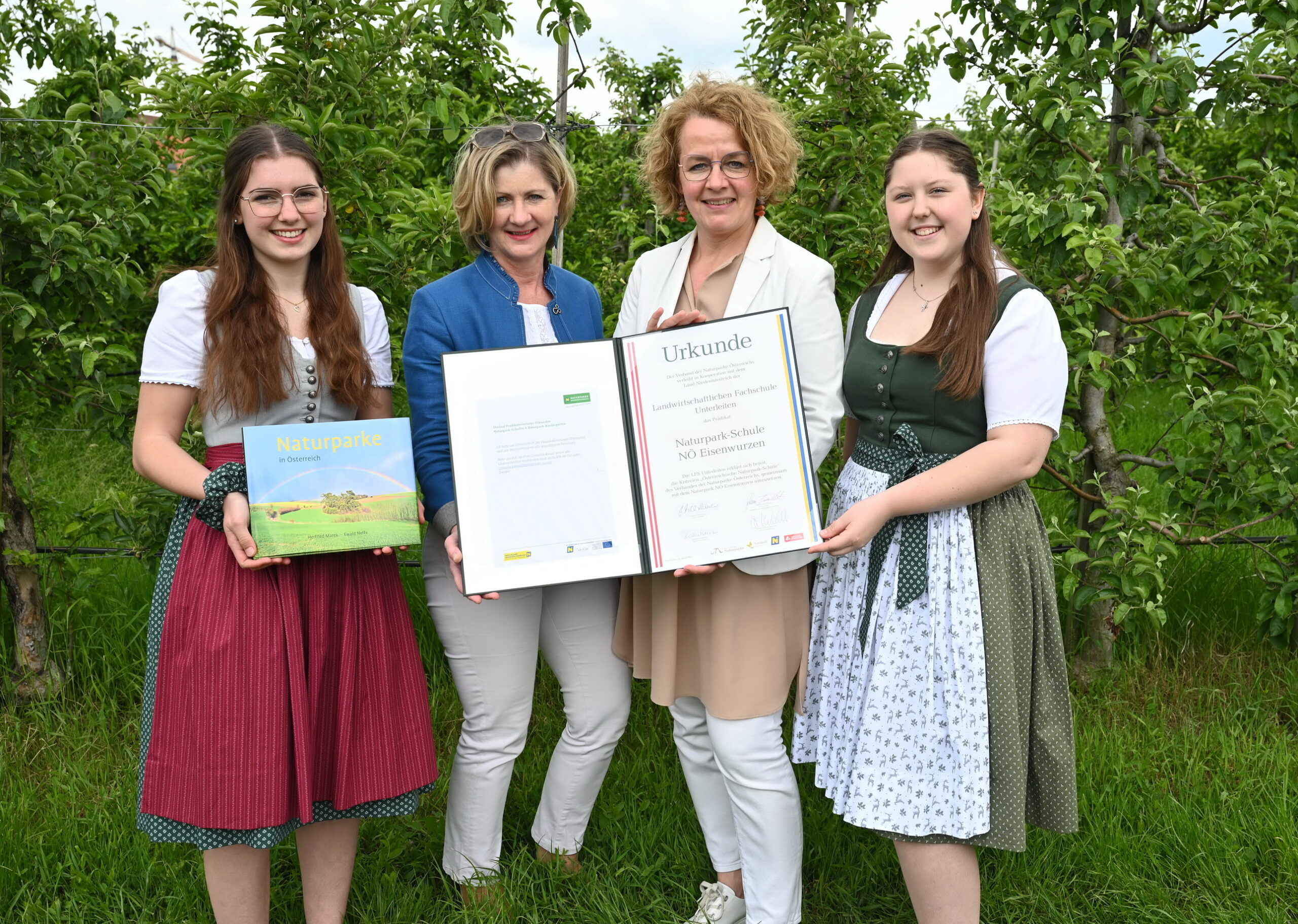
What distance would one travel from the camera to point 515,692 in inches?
105

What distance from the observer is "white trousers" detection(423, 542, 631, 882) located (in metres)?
2.61

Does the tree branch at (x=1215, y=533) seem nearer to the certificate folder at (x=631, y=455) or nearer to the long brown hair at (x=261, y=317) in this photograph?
the certificate folder at (x=631, y=455)

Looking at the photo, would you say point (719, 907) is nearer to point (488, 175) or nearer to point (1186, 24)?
point (488, 175)

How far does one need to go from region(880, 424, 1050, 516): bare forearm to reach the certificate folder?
0.69 feet

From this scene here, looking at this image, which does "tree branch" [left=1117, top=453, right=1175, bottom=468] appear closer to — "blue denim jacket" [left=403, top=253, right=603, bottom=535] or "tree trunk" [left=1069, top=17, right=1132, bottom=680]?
"tree trunk" [left=1069, top=17, right=1132, bottom=680]

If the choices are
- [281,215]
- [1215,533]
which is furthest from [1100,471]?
[281,215]

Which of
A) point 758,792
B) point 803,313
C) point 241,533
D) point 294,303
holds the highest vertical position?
point 294,303

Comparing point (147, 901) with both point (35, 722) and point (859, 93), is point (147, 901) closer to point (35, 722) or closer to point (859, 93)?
point (35, 722)

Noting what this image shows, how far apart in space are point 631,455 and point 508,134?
904mm

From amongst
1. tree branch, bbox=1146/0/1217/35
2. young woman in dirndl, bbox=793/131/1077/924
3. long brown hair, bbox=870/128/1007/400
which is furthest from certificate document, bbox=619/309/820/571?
tree branch, bbox=1146/0/1217/35

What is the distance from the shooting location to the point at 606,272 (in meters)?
4.26

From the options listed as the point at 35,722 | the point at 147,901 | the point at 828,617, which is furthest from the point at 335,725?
the point at 35,722

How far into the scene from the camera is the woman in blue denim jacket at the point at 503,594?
2.54 m

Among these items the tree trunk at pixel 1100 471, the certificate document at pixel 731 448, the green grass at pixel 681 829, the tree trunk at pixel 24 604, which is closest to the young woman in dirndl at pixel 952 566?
the certificate document at pixel 731 448
